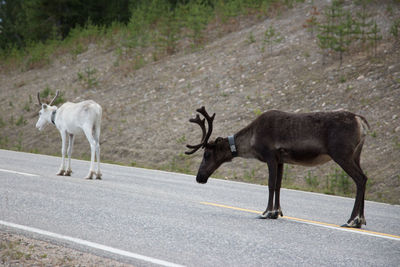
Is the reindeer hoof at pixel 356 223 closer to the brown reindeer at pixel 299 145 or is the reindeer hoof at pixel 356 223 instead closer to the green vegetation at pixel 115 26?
the brown reindeer at pixel 299 145

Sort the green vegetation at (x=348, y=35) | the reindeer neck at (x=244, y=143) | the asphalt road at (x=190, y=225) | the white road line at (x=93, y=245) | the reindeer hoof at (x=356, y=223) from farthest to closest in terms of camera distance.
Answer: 1. the green vegetation at (x=348, y=35)
2. the reindeer neck at (x=244, y=143)
3. the reindeer hoof at (x=356, y=223)
4. the asphalt road at (x=190, y=225)
5. the white road line at (x=93, y=245)

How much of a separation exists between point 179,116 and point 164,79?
457 centimetres

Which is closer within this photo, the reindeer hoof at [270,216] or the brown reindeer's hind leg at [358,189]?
the brown reindeer's hind leg at [358,189]

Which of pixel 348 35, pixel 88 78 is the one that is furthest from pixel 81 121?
pixel 88 78

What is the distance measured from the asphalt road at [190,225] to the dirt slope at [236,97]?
→ 3519mm

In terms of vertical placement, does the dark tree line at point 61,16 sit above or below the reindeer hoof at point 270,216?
above

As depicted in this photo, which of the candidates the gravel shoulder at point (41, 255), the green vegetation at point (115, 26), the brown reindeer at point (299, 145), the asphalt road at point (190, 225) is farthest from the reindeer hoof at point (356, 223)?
the green vegetation at point (115, 26)

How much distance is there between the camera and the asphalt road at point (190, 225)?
5.40m

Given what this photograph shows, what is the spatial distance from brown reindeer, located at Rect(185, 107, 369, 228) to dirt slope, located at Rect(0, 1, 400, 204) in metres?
5.07

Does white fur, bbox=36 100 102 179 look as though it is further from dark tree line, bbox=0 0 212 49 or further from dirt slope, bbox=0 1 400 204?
dark tree line, bbox=0 0 212 49

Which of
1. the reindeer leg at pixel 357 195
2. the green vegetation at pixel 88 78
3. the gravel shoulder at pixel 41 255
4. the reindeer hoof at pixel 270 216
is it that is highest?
the green vegetation at pixel 88 78

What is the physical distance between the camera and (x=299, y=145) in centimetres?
758

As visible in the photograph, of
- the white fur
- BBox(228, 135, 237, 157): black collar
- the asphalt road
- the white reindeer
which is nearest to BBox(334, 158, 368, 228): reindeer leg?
the asphalt road

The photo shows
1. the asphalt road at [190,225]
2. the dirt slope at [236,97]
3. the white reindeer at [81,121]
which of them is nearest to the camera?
the asphalt road at [190,225]
